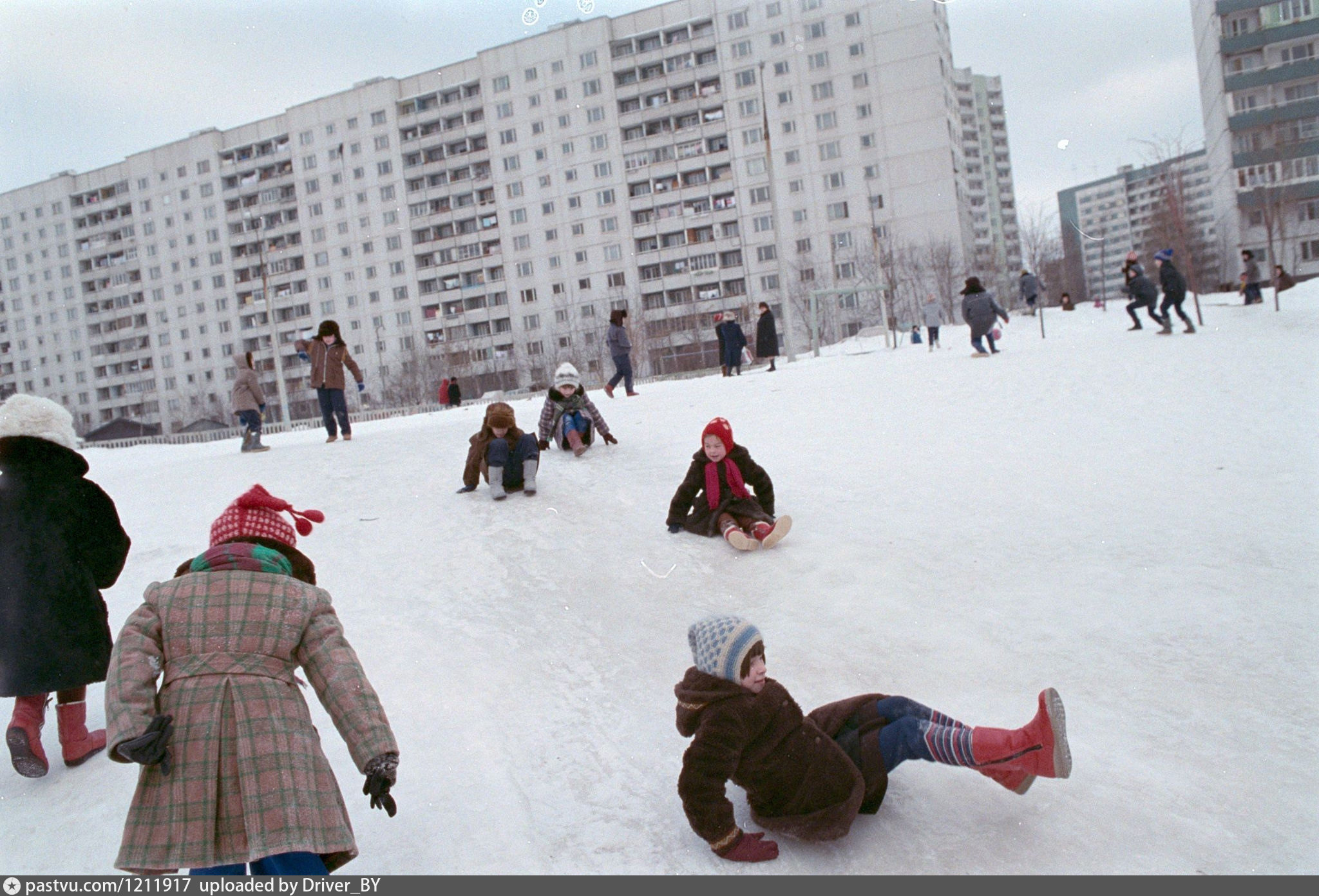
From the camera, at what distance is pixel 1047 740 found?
3.40m

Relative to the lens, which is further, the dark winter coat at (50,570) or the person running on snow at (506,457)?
the person running on snow at (506,457)

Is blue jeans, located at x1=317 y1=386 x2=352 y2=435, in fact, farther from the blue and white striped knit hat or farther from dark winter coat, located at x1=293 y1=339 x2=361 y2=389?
the blue and white striped knit hat

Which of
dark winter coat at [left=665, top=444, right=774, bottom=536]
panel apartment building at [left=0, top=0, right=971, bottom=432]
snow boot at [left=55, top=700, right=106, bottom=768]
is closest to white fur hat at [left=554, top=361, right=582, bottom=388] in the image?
dark winter coat at [left=665, top=444, right=774, bottom=536]

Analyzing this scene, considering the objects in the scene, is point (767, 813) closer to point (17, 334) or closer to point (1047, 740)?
point (1047, 740)

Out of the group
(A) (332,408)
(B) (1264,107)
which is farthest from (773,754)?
(B) (1264,107)

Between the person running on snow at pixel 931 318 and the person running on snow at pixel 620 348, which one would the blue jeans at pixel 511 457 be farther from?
the person running on snow at pixel 931 318

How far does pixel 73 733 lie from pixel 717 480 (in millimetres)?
4905

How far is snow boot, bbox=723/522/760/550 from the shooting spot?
724cm

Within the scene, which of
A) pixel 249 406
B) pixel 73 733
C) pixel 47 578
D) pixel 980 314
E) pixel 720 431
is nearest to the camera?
pixel 47 578

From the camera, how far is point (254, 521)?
3.13 m

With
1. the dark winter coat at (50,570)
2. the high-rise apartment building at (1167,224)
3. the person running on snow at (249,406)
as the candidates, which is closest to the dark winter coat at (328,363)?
the person running on snow at (249,406)

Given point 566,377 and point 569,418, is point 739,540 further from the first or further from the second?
point 566,377

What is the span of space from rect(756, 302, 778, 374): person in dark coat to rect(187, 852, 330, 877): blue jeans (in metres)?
17.7

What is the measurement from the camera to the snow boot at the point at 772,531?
23.9 feet
